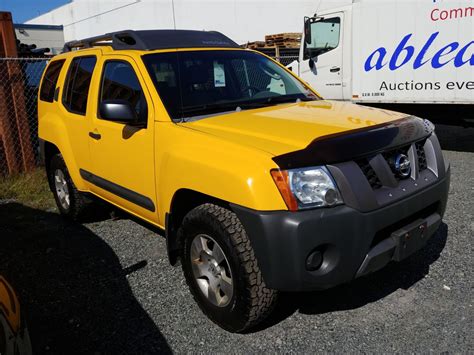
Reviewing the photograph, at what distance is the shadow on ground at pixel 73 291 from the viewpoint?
119 inches

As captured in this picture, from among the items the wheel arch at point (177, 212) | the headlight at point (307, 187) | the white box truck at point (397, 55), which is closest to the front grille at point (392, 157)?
the headlight at point (307, 187)

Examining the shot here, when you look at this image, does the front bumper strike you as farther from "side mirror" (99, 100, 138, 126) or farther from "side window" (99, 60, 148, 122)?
"side window" (99, 60, 148, 122)

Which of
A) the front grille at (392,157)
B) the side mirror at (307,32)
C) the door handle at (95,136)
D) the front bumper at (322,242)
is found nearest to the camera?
the front bumper at (322,242)

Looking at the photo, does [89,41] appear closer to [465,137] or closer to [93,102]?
[93,102]

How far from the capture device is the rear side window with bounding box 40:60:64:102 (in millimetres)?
5148

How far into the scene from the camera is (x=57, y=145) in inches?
191

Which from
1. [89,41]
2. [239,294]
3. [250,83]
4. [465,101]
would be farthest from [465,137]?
[239,294]

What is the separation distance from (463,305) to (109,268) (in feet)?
9.27

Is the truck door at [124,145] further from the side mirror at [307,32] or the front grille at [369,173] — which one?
the side mirror at [307,32]

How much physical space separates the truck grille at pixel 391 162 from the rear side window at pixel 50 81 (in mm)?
3793

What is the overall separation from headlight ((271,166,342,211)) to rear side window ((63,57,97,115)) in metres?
2.57

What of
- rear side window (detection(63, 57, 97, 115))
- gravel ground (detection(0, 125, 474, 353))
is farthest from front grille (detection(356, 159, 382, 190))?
rear side window (detection(63, 57, 97, 115))

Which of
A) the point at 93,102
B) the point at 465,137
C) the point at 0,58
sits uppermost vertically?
the point at 0,58

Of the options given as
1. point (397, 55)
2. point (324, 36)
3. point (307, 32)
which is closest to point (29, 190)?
point (307, 32)
